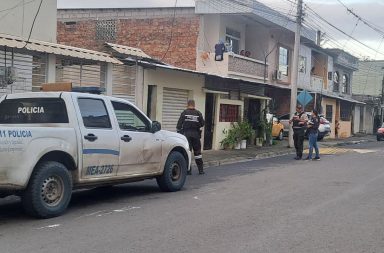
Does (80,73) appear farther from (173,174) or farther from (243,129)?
(243,129)

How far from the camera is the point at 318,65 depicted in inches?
1609

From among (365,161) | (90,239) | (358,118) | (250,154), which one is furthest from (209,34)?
(358,118)

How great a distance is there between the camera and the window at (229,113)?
21.5 m

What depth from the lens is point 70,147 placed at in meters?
7.88

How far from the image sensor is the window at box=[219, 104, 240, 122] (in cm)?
2148

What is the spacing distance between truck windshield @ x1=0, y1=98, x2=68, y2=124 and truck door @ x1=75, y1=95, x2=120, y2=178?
1.05 feet

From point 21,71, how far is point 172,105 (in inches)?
259

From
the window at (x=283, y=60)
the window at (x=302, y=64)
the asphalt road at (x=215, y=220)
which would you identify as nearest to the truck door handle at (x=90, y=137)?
the asphalt road at (x=215, y=220)

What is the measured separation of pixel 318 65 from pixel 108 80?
28198 millimetres

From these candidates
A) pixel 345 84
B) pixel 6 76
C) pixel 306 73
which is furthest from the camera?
pixel 345 84

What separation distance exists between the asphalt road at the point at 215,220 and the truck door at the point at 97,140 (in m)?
0.64

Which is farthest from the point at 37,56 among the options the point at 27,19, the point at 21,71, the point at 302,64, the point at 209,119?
the point at 302,64

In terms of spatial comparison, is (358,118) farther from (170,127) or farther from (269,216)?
(269,216)

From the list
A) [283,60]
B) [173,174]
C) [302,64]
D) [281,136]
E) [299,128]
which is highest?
[302,64]
